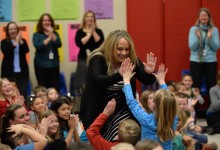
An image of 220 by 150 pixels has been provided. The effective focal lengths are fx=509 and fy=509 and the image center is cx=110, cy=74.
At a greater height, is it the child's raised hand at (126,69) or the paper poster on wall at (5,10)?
the paper poster on wall at (5,10)

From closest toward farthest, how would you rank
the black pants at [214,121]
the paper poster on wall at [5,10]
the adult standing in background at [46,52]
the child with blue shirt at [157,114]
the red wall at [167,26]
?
the child with blue shirt at [157,114]
the black pants at [214,121]
the adult standing in background at [46,52]
the paper poster on wall at [5,10]
the red wall at [167,26]

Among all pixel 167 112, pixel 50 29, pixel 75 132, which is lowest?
pixel 75 132

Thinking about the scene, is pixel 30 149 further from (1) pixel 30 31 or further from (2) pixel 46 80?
(1) pixel 30 31

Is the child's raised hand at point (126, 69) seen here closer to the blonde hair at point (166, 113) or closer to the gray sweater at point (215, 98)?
the blonde hair at point (166, 113)

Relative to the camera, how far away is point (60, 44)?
866cm

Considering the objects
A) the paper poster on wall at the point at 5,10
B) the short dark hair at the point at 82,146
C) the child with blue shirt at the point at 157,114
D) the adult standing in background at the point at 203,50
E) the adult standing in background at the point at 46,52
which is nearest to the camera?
the short dark hair at the point at 82,146

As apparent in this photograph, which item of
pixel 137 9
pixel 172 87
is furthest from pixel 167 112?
pixel 137 9

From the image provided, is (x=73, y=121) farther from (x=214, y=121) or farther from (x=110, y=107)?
(x=214, y=121)

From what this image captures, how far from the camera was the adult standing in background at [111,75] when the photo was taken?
13.3 ft

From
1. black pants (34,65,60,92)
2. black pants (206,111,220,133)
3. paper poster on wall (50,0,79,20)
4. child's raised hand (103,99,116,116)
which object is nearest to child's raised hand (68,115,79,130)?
child's raised hand (103,99,116,116)

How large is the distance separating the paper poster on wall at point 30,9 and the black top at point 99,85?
5.28 meters

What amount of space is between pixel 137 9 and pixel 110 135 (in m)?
5.39

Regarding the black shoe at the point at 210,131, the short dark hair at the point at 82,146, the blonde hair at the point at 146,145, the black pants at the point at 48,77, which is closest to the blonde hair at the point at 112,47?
the short dark hair at the point at 82,146

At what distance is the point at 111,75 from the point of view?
3998mm
